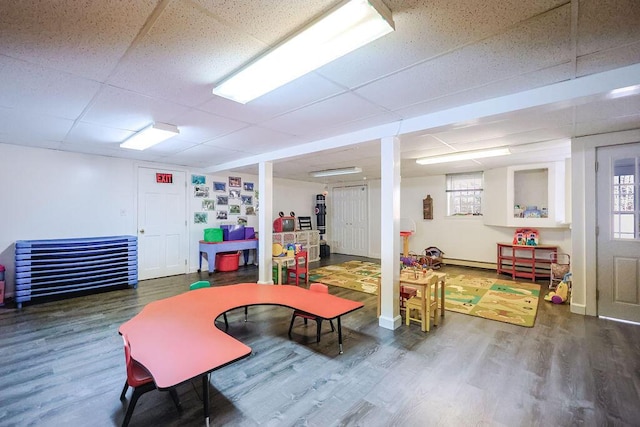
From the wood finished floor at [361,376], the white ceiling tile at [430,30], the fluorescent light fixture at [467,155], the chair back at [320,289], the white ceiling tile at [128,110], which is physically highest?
the white ceiling tile at [128,110]

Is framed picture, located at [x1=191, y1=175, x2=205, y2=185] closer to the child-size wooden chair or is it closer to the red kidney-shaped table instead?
the red kidney-shaped table

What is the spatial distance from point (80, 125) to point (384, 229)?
4.04 metres

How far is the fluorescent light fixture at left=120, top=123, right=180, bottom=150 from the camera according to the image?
137 inches

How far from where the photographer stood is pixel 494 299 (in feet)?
15.2

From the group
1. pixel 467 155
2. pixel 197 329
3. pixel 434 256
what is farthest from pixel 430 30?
pixel 434 256

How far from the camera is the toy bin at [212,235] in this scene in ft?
21.9

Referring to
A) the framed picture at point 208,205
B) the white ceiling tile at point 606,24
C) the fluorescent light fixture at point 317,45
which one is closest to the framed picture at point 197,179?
the framed picture at point 208,205

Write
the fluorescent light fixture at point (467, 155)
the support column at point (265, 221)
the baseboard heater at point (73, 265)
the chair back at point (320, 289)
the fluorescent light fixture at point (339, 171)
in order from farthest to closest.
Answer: the fluorescent light fixture at point (339, 171), the support column at point (265, 221), the fluorescent light fixture at point (467, 155), the baseboard heater at point (73, 265), the chair back at point (320, 289)

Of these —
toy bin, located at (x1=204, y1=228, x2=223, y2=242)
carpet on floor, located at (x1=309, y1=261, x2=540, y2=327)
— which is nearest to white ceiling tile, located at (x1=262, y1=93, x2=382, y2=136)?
carpet on floor, located at (x1=309, y1=261, x2=540, y2=327)

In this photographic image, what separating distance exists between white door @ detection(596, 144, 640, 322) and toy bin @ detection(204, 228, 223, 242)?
682 cm

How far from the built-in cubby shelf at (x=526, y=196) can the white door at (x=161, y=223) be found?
7.23m

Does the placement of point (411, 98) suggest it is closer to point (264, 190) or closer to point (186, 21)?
point (186, 21)

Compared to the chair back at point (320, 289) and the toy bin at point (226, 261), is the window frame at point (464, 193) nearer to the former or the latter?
the chair back at point (320, 289)

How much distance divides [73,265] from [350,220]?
23.2ft
